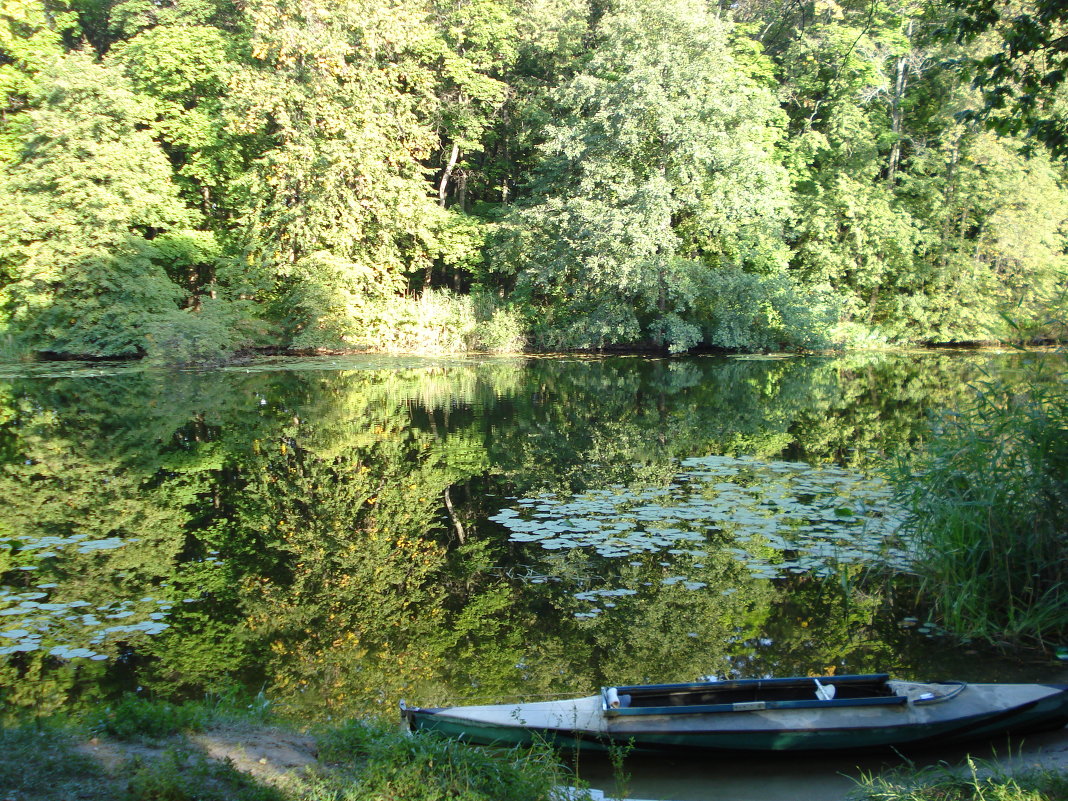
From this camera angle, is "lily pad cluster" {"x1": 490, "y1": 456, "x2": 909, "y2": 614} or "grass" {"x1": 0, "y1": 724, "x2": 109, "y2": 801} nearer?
"grass" {"x1": 0, "y1": 724, "x2": 109, "y2": 801}

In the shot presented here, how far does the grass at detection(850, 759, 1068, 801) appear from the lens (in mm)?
3806

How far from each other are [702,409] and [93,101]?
22.0 m

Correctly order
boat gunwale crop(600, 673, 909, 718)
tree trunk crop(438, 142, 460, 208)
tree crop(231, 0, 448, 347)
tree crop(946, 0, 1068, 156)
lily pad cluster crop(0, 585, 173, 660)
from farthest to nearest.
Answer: tree trunk crop(438, 142, 460, 208) → tree crop(231, 0, 448, 347) → tree crop(946, 0, 1068, 156) → lily pad cluster crop(0, 585, 173, 660) → boat gunwale crop(600, 673, 909, 718)

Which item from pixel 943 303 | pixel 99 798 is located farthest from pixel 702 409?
pixel 943 303

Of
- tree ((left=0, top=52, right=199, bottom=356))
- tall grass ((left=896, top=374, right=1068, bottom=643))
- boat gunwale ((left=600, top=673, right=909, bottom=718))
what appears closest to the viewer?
boat gunwale ((left=600, top=673, right=909, bottom=718))

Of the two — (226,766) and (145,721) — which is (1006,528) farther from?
(145,721)

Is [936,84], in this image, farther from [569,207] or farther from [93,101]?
[93,101]

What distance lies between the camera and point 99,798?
3.34 m

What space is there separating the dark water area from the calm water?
3cm

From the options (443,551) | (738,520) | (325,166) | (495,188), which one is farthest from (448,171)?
(443,551)

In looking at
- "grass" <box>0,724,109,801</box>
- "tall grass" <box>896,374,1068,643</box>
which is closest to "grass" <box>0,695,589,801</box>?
"grass" <box>0,724,109,801</box>

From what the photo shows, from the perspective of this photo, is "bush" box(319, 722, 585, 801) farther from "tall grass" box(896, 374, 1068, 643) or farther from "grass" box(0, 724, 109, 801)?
"tall grass" box(896, 374, 1068, 643)

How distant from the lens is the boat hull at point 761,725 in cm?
439

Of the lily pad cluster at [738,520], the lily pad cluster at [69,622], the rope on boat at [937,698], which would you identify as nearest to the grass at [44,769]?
the lily pad cluster at [69,622]
